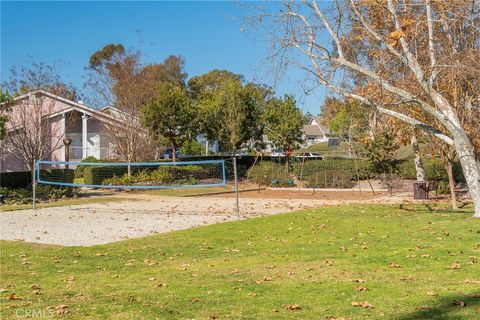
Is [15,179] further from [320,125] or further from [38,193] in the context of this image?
[320,125]

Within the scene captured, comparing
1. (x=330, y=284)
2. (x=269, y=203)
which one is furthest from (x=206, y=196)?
(x=330, y=284)

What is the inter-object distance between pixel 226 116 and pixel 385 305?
1220 inches

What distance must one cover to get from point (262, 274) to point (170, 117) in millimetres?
26896

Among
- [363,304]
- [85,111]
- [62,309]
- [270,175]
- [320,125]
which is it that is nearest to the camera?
[363,304]

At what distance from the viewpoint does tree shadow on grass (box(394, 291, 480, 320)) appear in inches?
217

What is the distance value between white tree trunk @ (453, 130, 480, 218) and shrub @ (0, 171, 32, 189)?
19221mm

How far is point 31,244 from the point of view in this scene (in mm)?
12211

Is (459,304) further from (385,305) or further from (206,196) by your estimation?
(206,196)

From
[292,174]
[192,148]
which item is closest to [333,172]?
[292,174]

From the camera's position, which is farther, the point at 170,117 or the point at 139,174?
the point at 170,117

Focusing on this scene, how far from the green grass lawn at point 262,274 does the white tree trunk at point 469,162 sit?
2.07ft

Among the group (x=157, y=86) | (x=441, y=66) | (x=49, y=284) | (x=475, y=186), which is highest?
(x=157, y=86)

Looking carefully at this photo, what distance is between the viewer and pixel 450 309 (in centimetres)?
577

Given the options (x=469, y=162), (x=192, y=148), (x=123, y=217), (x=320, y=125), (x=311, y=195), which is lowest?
(x=123, y=217)
